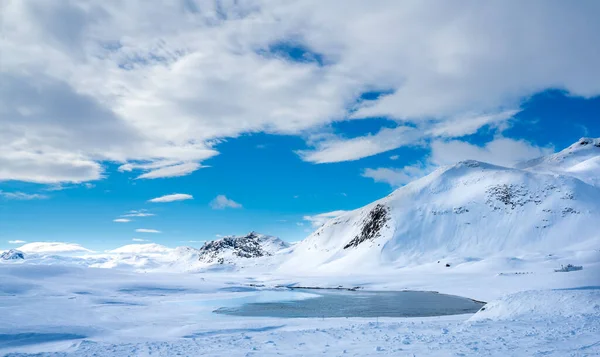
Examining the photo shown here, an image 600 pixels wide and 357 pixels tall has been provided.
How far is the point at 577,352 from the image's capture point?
16.1m

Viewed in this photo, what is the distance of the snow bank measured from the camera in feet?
86.2

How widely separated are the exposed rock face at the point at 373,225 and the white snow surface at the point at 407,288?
5496mm

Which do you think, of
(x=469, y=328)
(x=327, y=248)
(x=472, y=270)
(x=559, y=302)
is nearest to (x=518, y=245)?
(x=472, y=270)

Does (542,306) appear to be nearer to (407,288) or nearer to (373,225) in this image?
(407,288)

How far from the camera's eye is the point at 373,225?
548 ft

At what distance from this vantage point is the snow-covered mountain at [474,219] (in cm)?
12219

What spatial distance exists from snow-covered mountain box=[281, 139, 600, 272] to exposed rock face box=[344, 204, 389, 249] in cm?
27

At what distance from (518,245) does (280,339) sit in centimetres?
12082

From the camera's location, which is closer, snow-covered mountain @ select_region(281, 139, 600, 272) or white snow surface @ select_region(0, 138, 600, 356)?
white snow surface @ select_region(0, 138, 600, 356)

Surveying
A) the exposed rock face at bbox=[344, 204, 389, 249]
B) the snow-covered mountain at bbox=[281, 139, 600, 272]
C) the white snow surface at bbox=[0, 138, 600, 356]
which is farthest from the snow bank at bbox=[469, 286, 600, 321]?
the exposed rock face at bbox=[344, 204, 389, 249]

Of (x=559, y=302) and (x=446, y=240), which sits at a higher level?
(x=446, y=240)

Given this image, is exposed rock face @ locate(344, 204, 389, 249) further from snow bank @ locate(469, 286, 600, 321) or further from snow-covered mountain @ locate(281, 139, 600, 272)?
snow bank @ locate(469, 286, 600, 321)

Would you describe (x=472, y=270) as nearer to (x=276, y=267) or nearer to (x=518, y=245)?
(x=518, y=245)

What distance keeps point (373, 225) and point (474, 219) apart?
133 ft
